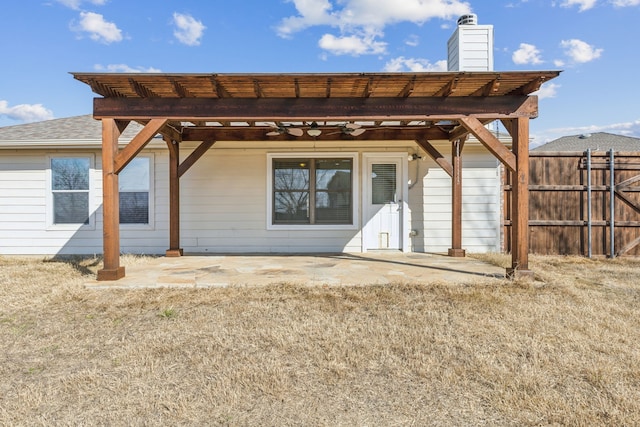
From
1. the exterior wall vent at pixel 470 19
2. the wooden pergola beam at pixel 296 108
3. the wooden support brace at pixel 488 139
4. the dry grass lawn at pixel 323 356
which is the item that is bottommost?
the dry grass lawn at pixel 323 356

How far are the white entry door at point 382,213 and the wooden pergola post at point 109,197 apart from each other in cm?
453

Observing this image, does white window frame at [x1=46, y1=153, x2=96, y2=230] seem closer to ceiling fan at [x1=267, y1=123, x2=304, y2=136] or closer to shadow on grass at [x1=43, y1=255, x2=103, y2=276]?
shadow on grass at [x1=43, y1=255, x2=103, y2=276]

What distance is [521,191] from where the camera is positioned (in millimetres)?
4625

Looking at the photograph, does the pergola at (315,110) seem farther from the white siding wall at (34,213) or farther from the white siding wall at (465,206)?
the white siding wall at (34,213)

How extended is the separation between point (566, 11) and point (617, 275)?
7448mm

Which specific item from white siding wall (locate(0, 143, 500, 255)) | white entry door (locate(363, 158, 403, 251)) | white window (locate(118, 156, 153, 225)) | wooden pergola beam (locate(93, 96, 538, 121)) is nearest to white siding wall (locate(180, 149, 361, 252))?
white siding wall (locate(0, 143, 500, 255))

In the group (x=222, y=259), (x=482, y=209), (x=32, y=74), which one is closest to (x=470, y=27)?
(x=482, y=209)

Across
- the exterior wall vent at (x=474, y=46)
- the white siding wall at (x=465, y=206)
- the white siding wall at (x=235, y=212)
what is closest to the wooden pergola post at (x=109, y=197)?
the white siding wall at (x=235, y=212)

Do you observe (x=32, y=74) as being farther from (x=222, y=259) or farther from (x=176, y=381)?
(x=176, y=381)

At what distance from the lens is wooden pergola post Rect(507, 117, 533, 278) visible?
4602mm

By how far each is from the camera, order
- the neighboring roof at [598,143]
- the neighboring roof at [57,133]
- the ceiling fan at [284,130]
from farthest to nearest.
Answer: the neighboring roof at [598,143], the neighboring roof at [57,133], the ceiling fan at [284,130]

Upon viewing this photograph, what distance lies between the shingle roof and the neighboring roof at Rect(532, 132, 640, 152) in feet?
55.0

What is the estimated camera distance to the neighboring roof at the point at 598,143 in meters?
15.0

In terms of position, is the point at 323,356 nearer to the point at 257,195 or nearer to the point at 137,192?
the point at 257,195
